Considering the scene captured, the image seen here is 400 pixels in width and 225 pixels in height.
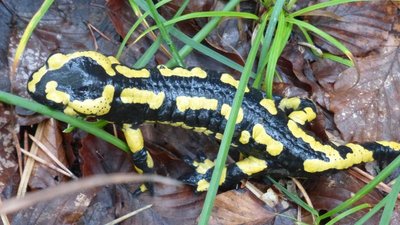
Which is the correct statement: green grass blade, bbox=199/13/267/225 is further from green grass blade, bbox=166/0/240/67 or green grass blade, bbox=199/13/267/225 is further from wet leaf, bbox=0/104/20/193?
wet leaf, bbox=0/104/20/193

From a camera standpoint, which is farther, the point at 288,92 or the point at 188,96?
the point at 288,92

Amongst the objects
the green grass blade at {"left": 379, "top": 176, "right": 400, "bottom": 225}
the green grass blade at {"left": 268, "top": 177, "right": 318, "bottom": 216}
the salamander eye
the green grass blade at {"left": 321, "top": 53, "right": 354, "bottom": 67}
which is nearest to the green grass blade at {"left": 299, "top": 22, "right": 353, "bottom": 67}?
the green grass blade at {"left": 321, "top": 53, "right": 354, "bottom": 67}

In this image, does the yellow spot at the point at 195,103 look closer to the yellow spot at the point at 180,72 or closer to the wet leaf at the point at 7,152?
the yellow spot at the point at 180,72

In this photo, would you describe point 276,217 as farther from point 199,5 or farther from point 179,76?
point 199,5

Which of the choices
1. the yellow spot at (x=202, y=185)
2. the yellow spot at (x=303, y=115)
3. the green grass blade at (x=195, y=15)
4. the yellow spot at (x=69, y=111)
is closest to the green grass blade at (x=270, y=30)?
the green grass blade at (x=195, y=15)

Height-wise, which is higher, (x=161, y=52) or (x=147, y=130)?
(x=161, y=52)

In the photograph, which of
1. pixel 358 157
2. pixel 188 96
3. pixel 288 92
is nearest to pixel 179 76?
pixel 188 96

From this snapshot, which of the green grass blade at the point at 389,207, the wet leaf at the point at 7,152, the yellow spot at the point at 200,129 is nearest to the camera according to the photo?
the green grass blade at the point at 389,207
